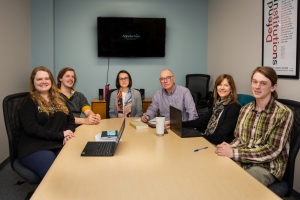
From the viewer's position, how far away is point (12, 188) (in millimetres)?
2742

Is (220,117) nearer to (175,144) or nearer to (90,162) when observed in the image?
(175,144)

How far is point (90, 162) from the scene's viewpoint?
1.49 m

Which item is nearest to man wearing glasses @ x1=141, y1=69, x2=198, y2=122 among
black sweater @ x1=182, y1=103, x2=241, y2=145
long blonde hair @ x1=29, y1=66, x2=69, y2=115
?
black sweater @ x1=182, y1=103, x2=241, y2=145

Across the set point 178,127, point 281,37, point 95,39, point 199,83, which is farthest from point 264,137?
point 95,39

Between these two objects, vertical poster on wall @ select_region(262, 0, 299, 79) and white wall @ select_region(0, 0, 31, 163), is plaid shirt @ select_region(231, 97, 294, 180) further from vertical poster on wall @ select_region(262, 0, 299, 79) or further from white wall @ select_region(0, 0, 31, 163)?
white wall @ select_region(0, 0, 31, 163)

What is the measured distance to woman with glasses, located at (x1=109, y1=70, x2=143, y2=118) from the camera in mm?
3307

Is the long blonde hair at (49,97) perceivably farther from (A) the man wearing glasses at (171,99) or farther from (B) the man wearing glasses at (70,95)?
(A) the man wearing glasses at (171,99)

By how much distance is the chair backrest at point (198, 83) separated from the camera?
4484 mm

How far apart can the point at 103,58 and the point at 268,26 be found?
271 cm

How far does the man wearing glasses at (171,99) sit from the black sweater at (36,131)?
1.01 metres

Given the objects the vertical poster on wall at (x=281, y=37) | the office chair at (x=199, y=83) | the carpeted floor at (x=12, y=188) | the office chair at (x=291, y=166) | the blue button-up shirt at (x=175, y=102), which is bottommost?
the carpeted floor at (x=12, y=188)

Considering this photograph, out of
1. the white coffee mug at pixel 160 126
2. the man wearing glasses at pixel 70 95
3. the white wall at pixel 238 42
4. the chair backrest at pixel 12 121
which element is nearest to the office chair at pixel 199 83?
the white wall at pixel 238 42

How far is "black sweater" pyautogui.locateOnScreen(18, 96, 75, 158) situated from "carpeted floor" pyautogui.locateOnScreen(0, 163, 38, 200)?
28.0 inches

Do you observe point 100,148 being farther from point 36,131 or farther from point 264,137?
point 264,137
